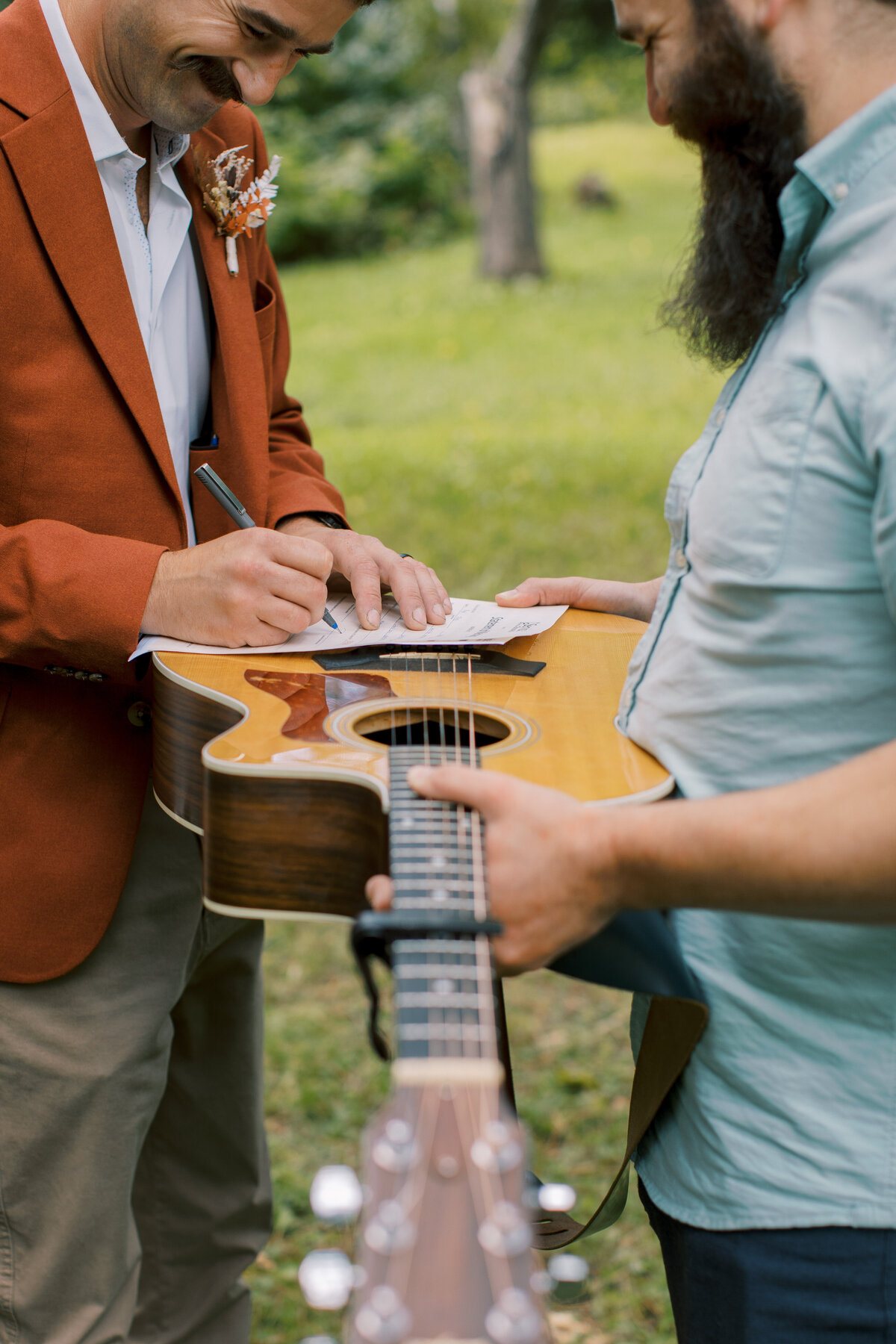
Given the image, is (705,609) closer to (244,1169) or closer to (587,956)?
(587,956)

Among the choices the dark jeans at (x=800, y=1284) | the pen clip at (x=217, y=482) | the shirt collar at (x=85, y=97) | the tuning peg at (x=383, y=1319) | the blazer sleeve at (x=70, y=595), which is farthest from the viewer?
the pen clip at (x=217, y=482)

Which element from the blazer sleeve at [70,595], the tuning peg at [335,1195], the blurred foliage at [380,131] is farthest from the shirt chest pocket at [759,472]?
the blurred foliage at [380,131]

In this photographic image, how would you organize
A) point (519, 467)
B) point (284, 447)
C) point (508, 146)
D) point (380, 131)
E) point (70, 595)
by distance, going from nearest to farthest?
point (70, 595)
point (284, 447)
point (519, 467)
point (508, 146)
point (380, 131)

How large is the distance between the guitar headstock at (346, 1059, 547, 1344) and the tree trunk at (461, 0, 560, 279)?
11810 mm

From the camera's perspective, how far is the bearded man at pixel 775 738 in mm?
1057

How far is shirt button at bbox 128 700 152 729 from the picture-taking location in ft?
5.85

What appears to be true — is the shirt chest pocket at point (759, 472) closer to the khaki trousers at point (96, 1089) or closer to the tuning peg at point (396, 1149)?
the tuning peg at point (396, 1149)

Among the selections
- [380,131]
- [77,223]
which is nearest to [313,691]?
[77,223]

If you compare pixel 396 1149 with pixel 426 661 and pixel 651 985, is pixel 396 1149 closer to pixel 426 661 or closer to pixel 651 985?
pixel 651 985

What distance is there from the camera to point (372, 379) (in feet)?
32.7

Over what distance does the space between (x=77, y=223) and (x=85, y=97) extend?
209 millimetres

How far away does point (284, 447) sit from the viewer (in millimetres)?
2273

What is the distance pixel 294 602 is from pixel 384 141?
16.2m

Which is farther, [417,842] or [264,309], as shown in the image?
[264,309]
